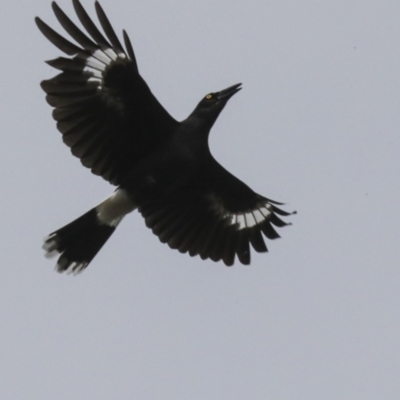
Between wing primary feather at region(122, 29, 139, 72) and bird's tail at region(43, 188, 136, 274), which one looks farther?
bird's tail at region(43, 188, 136, 274)

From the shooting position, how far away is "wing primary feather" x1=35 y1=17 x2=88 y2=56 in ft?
27.7

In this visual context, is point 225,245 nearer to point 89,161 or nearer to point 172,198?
point 172,198

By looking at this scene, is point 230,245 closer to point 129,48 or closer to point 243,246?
point 243,246

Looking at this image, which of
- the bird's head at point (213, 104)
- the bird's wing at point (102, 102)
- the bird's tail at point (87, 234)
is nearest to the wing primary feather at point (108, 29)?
the bird's wing at point (102, 102)

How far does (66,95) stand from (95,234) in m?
1.40

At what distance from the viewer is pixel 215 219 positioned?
1002cm

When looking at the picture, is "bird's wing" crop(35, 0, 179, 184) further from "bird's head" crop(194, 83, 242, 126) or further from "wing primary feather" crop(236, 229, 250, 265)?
"wing primary feather" crop(236, 229, 250, 265)

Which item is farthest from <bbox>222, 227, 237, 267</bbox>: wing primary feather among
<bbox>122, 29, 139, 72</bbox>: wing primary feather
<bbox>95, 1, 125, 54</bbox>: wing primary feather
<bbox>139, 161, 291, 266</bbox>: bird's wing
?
<bbox>95, 1, 125, 54</bbox>: wing primary feather

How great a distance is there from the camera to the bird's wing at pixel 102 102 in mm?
8602

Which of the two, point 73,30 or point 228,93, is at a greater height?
point 73,30

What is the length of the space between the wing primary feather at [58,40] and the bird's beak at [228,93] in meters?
1.40

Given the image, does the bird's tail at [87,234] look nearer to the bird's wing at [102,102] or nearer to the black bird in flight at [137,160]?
the black bird in flight at [137,160]

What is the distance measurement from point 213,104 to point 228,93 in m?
0.18

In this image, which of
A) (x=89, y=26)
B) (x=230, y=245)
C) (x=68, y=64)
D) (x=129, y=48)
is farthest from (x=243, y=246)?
(x=89, y=26)
